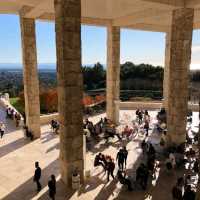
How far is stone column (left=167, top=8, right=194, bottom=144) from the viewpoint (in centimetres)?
1647

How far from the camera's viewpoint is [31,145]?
18281mm

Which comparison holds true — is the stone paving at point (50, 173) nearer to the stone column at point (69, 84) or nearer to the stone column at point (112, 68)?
the stone column at point (69, 84)

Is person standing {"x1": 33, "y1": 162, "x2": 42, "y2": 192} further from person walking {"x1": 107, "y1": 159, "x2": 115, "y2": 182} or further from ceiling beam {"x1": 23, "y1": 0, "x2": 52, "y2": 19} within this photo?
ceiling beam {"x1": 23, "y1": 0, "x2": 52, "y2": 19}

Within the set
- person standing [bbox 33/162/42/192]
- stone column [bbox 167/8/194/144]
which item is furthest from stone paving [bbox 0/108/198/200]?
stone column [bbox 167/8/194/144]

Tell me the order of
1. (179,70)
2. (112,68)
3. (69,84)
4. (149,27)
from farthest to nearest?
(149,27) < (112,68) < (179,70) < (69,84)

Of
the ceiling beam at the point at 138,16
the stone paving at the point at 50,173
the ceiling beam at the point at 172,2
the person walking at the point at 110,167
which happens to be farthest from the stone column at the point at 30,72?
the ceiling beam at the point at 172,2

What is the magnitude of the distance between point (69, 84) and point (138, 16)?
1067 cm

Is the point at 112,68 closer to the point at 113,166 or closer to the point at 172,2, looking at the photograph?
the point at 172,2

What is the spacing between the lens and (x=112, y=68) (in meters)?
23.5

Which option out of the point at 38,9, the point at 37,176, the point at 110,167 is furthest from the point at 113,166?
the point at 38,9

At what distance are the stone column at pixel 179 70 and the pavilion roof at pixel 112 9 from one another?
894 millimetres

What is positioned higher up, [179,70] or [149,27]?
[149,27]

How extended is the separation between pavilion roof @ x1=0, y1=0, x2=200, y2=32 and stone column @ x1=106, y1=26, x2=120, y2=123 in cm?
102

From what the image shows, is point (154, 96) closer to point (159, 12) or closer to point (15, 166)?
point (159, 12)
